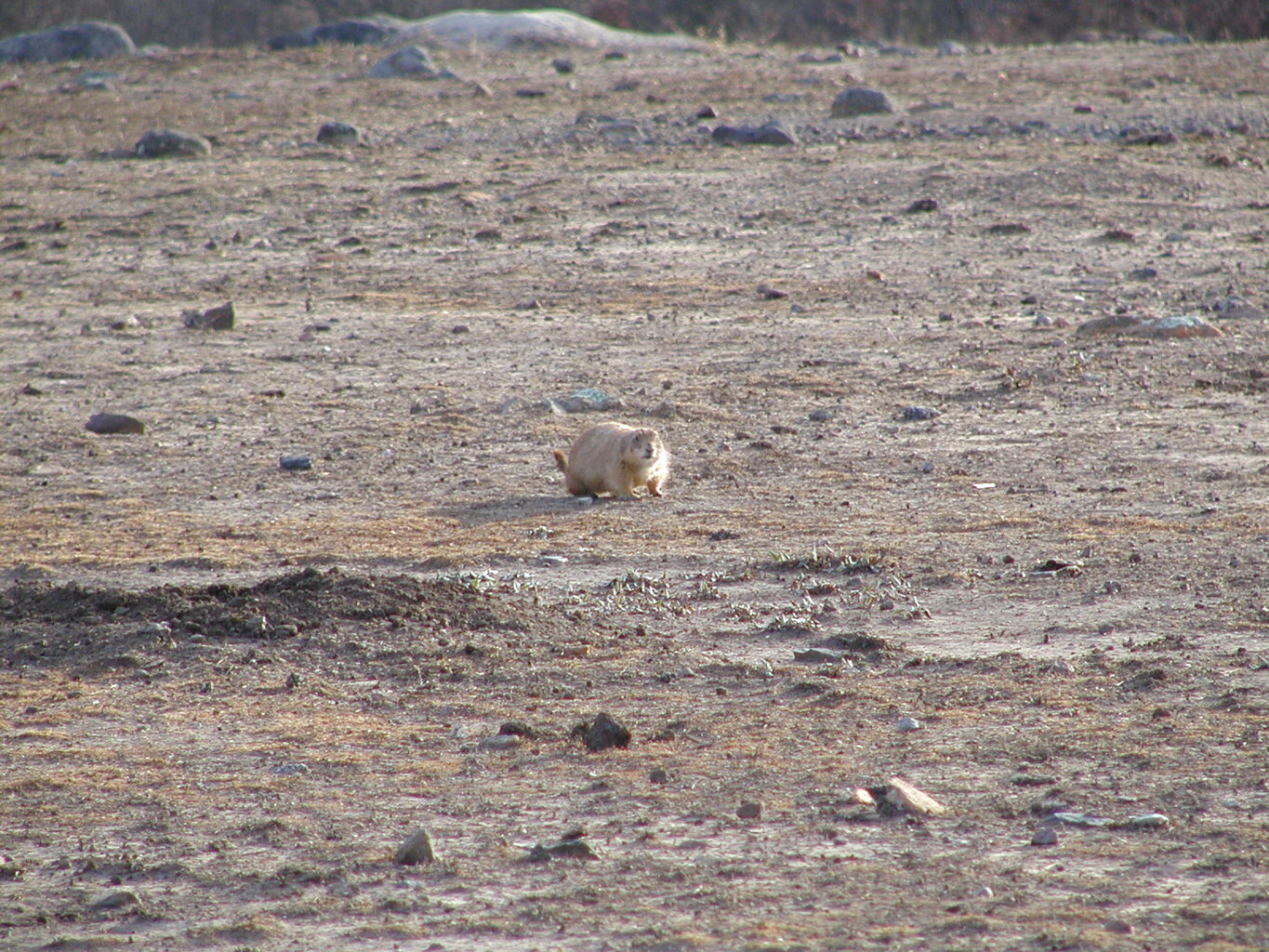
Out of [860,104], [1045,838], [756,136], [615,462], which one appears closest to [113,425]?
[615,462]

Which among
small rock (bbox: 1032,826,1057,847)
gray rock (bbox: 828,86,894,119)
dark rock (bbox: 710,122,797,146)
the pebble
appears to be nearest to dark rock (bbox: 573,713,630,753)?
small rock (bbox: 1032,826,1057,847)

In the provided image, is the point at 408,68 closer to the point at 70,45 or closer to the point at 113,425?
the point at 70,45

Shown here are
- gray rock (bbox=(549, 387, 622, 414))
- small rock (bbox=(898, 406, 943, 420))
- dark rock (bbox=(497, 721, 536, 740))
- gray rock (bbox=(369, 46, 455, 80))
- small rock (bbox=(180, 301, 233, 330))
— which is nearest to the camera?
dark rock (bbox=(497, 721, 536, 740))

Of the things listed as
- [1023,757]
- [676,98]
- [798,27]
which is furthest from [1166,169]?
[798,27]

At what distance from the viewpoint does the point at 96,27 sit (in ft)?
82.6

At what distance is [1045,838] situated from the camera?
3.90 m

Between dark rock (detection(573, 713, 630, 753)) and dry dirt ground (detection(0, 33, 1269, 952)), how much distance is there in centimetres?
8

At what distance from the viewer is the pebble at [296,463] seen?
8.12 metres

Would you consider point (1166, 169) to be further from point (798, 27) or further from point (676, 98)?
point (798, 27)

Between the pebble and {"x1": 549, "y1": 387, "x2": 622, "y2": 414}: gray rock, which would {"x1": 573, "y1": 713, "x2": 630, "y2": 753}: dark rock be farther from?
{"x1": 549, "y1": 387, "x2": 622, "y2": 414}: gray rock

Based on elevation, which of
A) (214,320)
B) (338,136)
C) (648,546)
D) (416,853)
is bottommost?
(416,853)

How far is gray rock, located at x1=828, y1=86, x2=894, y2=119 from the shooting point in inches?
660

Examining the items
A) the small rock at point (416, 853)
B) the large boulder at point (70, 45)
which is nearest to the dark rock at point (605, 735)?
the small rock at point (416, 853)

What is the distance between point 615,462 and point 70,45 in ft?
67.2
